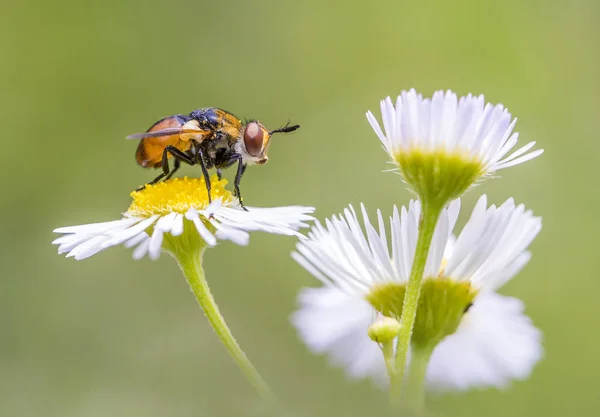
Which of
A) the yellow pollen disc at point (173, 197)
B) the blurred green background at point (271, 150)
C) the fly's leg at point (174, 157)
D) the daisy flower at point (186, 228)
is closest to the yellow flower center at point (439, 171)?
the daisy flower at point (186, 228)

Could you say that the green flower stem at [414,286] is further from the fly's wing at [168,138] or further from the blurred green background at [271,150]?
the blurred green background at [271,150]

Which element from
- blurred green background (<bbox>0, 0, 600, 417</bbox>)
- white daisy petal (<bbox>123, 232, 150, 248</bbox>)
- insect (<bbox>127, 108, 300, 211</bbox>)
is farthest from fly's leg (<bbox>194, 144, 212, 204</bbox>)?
blurred green background (<bbox>0, 0, 600, 417</bbox>)

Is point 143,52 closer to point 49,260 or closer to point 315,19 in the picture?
point 315,19

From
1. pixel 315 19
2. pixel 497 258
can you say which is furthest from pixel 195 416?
pixel 315 19

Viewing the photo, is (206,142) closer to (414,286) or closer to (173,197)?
(173,197)

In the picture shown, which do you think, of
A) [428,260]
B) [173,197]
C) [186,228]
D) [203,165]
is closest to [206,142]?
[203,165]

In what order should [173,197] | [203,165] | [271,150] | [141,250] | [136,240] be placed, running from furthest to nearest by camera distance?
[271,150]
[203,165]
[173,197]
[136,240]
[141,250]
